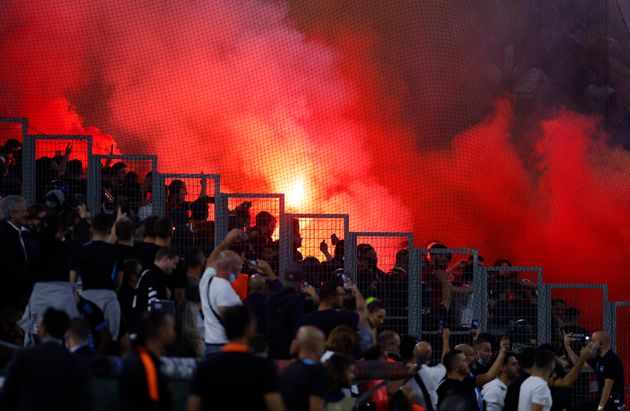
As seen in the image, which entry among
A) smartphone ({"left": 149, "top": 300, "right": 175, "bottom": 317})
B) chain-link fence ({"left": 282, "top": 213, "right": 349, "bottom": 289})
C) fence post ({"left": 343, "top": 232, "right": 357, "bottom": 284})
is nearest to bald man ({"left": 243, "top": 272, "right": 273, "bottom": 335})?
smartphone ({"left": 149, "top": 300, "right": 175, "bottom": 317})

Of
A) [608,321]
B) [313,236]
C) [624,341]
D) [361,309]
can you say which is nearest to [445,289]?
[313,236]

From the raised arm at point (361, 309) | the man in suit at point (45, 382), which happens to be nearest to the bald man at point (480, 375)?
the raised arm at point (361, 309)

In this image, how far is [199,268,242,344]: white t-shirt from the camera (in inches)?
335

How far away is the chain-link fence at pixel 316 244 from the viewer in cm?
1198

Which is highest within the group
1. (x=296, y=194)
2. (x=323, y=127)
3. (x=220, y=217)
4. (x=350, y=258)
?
(x=323, y=127)

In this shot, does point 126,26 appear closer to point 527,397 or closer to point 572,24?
point 572,24

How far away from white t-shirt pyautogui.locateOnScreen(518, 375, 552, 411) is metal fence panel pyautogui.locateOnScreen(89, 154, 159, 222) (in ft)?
12.8

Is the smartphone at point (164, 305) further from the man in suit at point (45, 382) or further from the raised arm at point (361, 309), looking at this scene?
the man in suit at point (45, 382)

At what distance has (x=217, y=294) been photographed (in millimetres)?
8523

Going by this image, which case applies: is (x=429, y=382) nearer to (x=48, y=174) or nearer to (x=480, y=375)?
(x=480, y=375)

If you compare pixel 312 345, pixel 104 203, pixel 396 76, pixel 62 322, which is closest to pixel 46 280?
pixel 62 322

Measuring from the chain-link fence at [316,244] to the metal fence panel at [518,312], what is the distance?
152 centimetres

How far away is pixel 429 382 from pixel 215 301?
6.51 feet

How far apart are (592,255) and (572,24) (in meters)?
3.42
